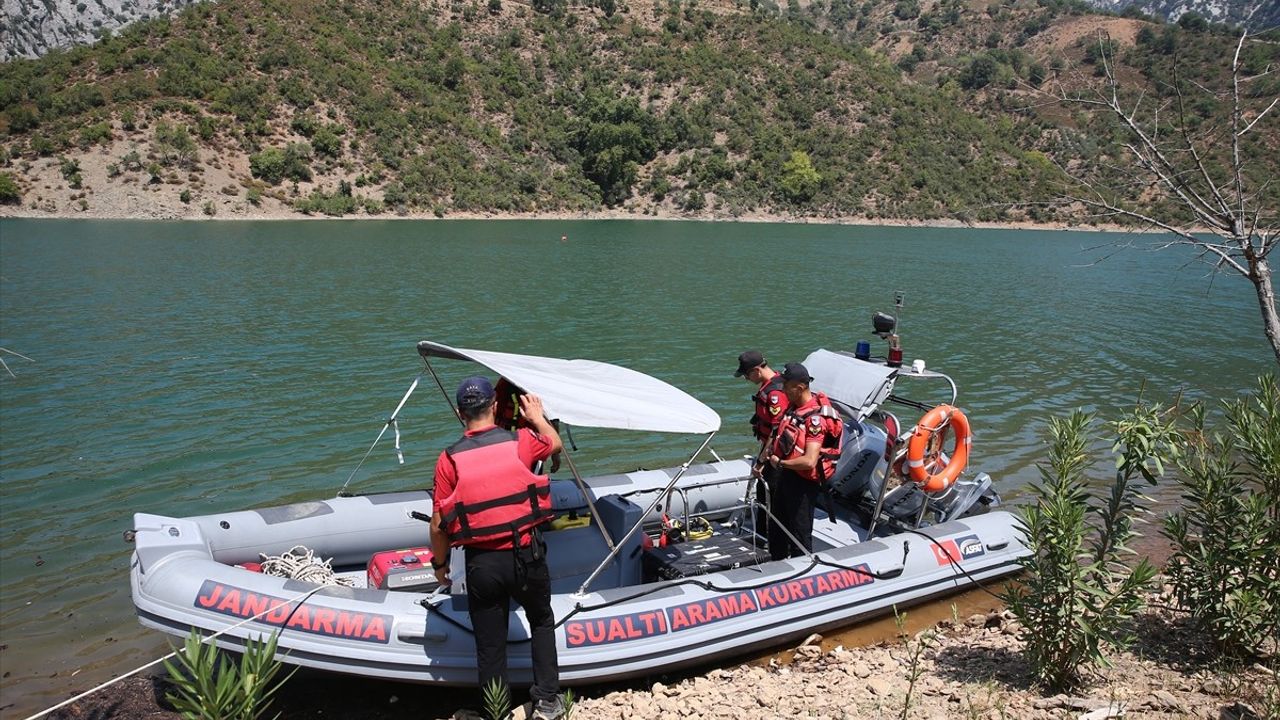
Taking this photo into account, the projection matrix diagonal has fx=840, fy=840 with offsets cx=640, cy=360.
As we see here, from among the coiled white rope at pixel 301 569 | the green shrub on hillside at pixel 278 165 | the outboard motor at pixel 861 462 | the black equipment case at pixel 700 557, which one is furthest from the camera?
the green shrub on hillside at pixel 278 165

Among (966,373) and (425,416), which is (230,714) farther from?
(966,373)

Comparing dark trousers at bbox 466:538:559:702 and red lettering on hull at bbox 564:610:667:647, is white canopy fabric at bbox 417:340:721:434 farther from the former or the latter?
red lettering on hull at bbox 564:610:667:647

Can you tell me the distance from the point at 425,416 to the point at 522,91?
248 feet

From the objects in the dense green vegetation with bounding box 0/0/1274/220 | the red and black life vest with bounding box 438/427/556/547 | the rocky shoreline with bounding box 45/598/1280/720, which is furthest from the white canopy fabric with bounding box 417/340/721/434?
the dense green vegetation with bounding box 0/0/1274/220

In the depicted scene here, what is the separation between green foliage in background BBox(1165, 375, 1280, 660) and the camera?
183 inches

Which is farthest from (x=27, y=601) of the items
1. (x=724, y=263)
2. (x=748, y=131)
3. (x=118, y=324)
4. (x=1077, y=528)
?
(x=748, y=131)

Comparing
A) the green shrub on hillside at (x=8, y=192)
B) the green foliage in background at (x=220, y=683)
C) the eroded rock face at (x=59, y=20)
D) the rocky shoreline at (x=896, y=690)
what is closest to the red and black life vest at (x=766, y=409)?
the rocky shoreline at (x=896, y=690)

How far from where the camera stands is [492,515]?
4.60m

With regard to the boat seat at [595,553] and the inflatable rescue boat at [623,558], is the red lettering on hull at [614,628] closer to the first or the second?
the inflatable rescue boat at [623,558]

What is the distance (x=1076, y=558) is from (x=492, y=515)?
3.20 meters

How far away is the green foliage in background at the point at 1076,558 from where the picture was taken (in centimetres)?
448

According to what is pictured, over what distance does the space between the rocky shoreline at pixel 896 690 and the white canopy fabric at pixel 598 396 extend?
1.76 m

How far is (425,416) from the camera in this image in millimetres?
13125

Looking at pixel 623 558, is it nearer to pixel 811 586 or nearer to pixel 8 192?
pixel 811 586
